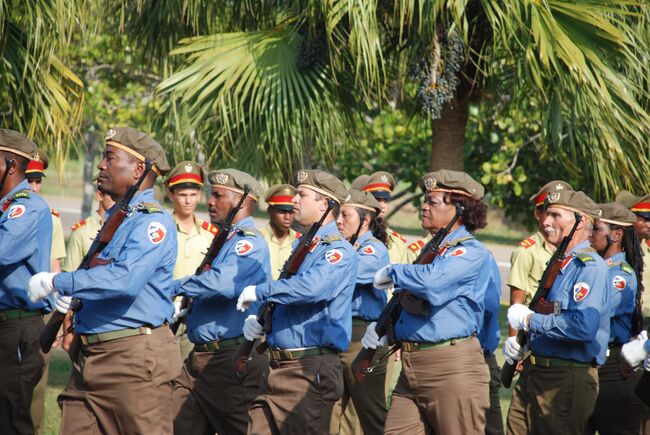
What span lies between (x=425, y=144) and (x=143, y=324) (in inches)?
355

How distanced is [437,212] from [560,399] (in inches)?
51.3

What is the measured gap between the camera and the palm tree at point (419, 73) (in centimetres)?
861

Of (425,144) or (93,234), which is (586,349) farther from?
(425,144)

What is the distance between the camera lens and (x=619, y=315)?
719cm

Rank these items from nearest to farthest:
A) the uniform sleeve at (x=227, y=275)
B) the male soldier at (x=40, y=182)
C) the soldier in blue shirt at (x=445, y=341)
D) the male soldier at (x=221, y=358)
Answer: the soldier in blue shirt at (x=445, y=341)
the uniform sleeve at (x=227, y=275)
the male soldier at (x=221, y=358)
the male soldier at (x=40, y=182)

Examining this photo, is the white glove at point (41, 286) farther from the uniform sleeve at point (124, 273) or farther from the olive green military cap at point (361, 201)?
the olive green military cap at point (361, 201)

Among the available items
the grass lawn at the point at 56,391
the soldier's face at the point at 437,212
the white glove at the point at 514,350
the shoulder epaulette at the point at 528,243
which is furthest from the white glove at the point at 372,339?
the grass lawn at the point at 56,391

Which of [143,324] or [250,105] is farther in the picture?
[250,105]

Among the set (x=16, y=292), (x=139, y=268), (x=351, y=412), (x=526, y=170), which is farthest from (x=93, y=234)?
(x=526, y=170)

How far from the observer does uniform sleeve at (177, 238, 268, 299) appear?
21.9ft

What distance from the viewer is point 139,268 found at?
5.55 m

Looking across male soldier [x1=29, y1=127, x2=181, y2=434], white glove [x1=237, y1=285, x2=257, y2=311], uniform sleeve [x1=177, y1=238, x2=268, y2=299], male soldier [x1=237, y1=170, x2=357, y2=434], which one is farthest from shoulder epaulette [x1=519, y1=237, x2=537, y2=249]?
male soldier [x1=29, y1=127, x2=181, y2=434]

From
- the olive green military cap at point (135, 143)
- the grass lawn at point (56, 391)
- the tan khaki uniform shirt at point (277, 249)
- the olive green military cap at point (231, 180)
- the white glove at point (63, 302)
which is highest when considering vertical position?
the olive green military cap at point (135, 143)

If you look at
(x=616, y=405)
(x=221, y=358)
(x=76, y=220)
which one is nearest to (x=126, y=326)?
(x=221, y=358)
